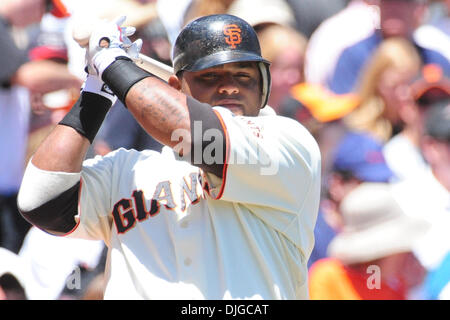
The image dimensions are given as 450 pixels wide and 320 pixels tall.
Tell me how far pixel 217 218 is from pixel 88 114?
53 cm

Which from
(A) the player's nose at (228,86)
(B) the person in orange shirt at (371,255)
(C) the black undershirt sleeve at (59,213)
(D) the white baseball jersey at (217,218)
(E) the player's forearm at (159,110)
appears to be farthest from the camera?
(B) the person in orange shirt at (371,255)

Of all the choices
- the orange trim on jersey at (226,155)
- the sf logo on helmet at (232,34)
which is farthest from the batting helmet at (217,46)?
the orange trim on jersey at (226,155)

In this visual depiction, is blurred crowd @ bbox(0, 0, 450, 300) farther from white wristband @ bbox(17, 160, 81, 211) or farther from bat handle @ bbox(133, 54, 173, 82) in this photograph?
white wristband @ bbox(17, 160, 81, 211)

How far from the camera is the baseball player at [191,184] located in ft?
8.60

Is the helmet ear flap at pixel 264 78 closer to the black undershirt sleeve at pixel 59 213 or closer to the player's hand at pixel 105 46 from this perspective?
the player's hand at pixel 105 46

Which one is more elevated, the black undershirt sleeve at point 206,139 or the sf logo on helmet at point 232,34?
the sf logo on helmet at point 232,34

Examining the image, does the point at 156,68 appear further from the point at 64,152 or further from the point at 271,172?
the point at 271,172

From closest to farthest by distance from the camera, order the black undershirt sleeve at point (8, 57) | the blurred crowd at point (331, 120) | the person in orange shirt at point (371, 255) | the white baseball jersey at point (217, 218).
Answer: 1. the white baseball jersey at point (217, 218)
2. the person in orange shirt at point (371, 255)
3. the blurred crowd at point (331, 120)
4. the black undershirt sleeve at point (8, 57)

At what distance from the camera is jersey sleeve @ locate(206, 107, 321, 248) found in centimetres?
265

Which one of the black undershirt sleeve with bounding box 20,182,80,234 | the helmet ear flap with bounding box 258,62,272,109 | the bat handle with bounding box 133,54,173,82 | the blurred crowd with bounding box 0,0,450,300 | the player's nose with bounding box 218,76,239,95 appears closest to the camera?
the black undershirt sleeve with bounding box 20,182,80,234

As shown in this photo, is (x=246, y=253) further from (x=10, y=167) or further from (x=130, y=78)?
(x=10, y=167)

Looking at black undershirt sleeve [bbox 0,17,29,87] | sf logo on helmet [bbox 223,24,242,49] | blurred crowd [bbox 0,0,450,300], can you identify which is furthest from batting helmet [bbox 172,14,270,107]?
black undershirt sleeve [bbox 0,17,29,87]

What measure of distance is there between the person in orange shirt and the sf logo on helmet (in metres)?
1.67

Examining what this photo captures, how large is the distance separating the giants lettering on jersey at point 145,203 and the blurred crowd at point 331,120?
5.31ft
